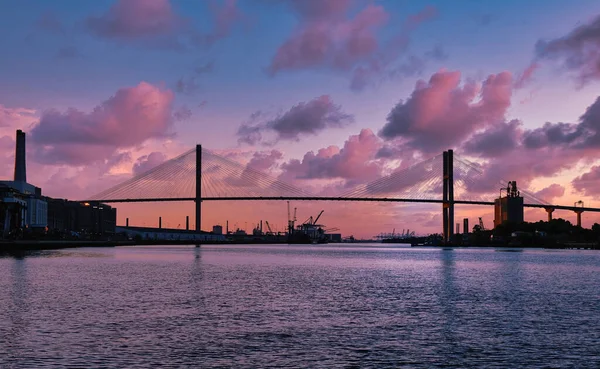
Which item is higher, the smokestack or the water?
the smokestack

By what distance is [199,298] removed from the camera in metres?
41.2

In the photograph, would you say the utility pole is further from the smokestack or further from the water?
the water

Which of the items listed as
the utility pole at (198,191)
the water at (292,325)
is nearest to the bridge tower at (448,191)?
the utility pole at (198,191)

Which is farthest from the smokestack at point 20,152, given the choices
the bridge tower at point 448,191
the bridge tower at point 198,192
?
the bridge tower at point 448,191

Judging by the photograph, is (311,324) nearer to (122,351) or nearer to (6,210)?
(122,351)

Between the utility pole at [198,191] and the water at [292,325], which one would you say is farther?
the utility pole at [198,191]

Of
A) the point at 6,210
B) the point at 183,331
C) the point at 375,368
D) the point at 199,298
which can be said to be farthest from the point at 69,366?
the point at 6,210

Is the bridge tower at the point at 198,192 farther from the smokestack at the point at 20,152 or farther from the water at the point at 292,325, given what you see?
the water at the point at 292,325

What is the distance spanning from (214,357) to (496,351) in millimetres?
10080

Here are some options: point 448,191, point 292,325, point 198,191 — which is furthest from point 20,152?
point 292,325

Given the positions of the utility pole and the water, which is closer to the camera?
the water

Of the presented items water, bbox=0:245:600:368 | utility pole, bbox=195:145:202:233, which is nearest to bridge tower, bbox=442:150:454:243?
utility pole, bbox=195:145:202:233

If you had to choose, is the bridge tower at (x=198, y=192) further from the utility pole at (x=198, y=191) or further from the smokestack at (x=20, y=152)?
the smokestack at (x=20, y=152)

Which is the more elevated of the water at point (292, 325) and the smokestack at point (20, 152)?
the smokestack at point (20, 152)
